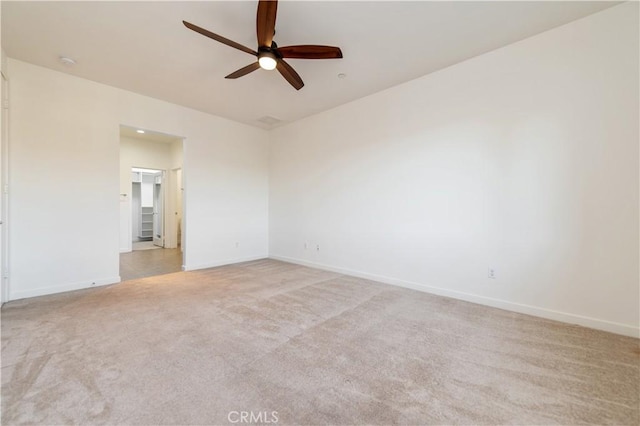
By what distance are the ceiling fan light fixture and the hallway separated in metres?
3.87

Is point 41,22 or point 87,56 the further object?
point 87,56

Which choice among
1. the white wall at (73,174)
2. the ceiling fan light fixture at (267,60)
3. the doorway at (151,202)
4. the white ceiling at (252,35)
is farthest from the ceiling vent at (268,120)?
the ceiling fan light fixture at (267,60)

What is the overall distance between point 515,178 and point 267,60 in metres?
2.90

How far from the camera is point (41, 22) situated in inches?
101

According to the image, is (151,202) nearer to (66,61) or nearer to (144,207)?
(144,207)

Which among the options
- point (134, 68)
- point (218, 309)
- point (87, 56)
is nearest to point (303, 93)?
point (134, 68)

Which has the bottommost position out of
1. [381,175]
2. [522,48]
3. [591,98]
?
[381,175]

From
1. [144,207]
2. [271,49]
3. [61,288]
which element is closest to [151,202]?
[144,207]

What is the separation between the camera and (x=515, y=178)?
292 centimetres

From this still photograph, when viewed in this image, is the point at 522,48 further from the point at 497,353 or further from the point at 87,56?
the point at 87,56

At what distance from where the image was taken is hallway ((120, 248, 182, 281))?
4.56 m

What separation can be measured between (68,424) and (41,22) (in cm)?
347

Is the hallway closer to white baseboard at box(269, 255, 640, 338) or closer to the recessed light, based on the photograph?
the recessed light
